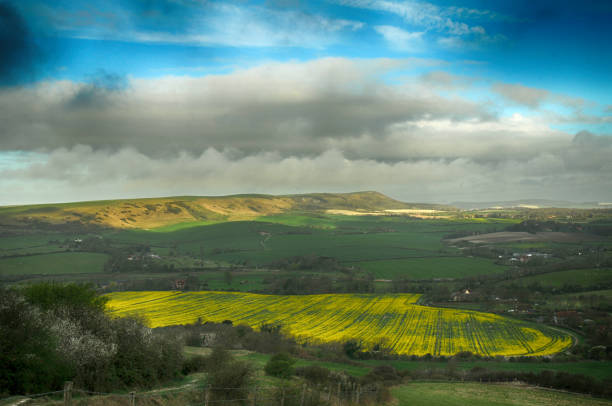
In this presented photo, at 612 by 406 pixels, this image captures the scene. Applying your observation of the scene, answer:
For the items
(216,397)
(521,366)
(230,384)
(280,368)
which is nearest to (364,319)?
(521,366)

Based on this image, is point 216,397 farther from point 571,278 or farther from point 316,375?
point 571,278

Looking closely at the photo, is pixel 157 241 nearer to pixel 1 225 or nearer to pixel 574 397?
pixel 1 225

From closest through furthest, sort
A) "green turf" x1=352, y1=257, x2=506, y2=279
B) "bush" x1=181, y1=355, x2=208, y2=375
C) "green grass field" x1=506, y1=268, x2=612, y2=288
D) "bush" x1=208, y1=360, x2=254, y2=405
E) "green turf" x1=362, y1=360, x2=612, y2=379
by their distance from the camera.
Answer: "bush" x1=208, y1=360, x2=254, y2=405
"bush" x1=181, y1=355, x2=208, y2=375
"green turf" x1=362, y1=360, x2=612, y2=379
"green grass field" x1=506, y1=268, x2=612, y2=288
"green turf" x1=352, y1=257, x2=506, y2=279

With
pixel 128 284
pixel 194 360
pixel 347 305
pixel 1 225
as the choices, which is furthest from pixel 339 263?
pixel 1 225

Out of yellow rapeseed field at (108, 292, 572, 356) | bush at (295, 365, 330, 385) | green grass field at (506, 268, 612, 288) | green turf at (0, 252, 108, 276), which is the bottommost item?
yellow rapeseed field at (108, 292, 572, 356)

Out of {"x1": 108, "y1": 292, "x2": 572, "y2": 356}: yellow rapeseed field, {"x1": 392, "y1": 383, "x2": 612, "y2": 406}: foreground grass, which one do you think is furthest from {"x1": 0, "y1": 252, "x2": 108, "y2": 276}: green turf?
{"x1": 392, "y1": 383, "x2": 612, "y2": 406}: foreground grass

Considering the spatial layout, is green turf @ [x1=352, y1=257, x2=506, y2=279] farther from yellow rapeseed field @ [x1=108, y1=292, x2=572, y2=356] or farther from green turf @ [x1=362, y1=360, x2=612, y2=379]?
green turf @ [x1=362, y1=360, x2=612, y2=379]

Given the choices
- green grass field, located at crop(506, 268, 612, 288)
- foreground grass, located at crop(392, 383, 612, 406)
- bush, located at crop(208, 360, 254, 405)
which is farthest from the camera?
green grass field, located at crop(506, 268, 612, 288)
